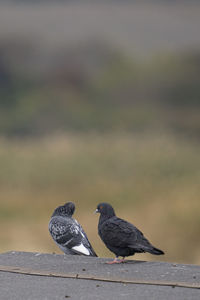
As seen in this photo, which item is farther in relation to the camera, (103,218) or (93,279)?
(103,218)

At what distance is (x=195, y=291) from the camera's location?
10.8 metres

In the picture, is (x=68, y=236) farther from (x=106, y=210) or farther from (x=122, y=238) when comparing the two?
(x=122, y=238)

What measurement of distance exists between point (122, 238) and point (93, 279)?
0.92 m

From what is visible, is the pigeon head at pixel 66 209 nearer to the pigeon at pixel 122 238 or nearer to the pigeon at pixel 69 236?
the pigeon at pixel 69 236

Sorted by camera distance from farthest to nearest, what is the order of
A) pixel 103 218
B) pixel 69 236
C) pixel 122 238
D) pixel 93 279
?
pixel 69 236, pixel 103 218, pixel 122 238, pixel 93 279

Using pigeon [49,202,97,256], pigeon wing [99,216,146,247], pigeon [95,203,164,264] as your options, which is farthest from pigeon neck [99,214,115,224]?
pigeon [49,202,97,256]

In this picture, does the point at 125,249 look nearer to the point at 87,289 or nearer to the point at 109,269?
the point at 109,269

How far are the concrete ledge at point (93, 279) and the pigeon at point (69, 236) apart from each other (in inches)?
11.0

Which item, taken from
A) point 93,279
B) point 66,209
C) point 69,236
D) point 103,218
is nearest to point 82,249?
point 69,236

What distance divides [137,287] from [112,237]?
4.33 feet

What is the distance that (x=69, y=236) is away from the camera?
13719 mm

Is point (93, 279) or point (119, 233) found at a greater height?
point (119, 233)

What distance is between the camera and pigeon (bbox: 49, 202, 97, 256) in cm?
1373

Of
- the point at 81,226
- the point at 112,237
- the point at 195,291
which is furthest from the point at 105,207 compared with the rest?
the point at 195,291
